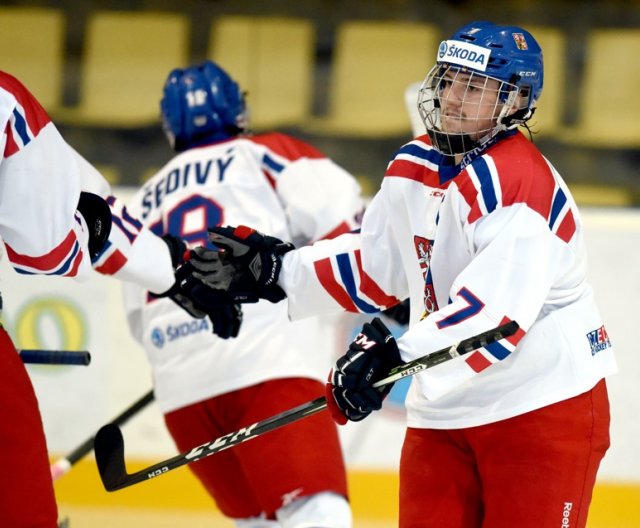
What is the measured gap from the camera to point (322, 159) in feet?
11.6

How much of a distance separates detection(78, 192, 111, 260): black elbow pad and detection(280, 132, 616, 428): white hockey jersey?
2.04ft

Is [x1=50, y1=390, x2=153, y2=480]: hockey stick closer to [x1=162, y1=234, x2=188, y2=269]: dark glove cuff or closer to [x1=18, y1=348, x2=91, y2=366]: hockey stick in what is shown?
[x1=162, y1=234, x2=188, y2=269]: dark glove cuff

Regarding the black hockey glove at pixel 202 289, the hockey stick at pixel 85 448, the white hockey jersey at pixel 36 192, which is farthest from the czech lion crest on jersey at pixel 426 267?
the hockey stick at pixel 85 448

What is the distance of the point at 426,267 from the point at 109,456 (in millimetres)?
873

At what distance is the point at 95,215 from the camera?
2.80 m

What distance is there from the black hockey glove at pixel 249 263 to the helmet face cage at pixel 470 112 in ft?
1.58

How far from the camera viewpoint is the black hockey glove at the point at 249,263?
2748mm

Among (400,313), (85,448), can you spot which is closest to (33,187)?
(400,313)

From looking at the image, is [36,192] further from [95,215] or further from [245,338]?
[245,338]

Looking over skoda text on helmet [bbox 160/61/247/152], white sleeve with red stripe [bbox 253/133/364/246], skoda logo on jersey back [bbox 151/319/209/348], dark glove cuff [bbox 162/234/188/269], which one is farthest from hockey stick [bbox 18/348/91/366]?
skoda text on helmet [bbox 160/61/247/152]

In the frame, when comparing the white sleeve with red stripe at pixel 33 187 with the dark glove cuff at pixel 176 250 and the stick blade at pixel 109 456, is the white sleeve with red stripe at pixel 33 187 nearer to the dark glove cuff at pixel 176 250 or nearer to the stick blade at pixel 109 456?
the stick blade at pixel 109 456

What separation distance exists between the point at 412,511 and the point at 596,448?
0.38 meters

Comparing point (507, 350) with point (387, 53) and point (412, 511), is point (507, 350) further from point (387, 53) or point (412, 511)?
point (387, 53)

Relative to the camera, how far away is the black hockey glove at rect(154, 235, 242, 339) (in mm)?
2809
